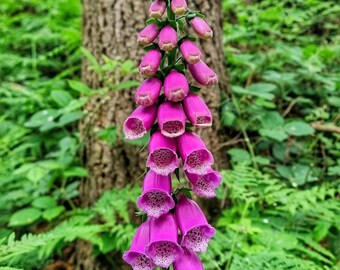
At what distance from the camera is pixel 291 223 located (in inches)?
116

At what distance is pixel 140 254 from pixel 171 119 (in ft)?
1.78

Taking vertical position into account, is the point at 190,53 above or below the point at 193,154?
above

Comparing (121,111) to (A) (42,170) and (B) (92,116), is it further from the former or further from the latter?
(A) (42,170)

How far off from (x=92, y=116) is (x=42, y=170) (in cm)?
57

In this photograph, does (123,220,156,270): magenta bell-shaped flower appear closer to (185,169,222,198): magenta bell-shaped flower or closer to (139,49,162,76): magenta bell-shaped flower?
(185,169,222,198): magenta bell-shaped flower

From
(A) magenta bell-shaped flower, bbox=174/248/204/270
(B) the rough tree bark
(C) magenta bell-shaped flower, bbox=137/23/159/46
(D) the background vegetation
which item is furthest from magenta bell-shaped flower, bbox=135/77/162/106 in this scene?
(B) the rough tree bark

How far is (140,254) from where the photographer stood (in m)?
1.70

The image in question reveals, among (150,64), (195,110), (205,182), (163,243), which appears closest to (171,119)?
(195,110)

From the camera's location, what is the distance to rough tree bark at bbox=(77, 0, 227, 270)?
329 cm

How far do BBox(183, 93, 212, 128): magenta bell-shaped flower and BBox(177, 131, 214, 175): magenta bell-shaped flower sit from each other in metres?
0.06

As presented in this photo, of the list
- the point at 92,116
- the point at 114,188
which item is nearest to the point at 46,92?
the point at 92,116

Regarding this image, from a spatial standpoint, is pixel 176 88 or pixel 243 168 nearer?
pixel 176 88

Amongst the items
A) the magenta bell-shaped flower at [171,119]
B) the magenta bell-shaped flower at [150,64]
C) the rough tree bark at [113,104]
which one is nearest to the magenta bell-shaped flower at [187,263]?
the magenta bell-shaped flower at [171,119]

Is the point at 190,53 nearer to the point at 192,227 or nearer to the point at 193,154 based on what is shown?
the point at 193,154
